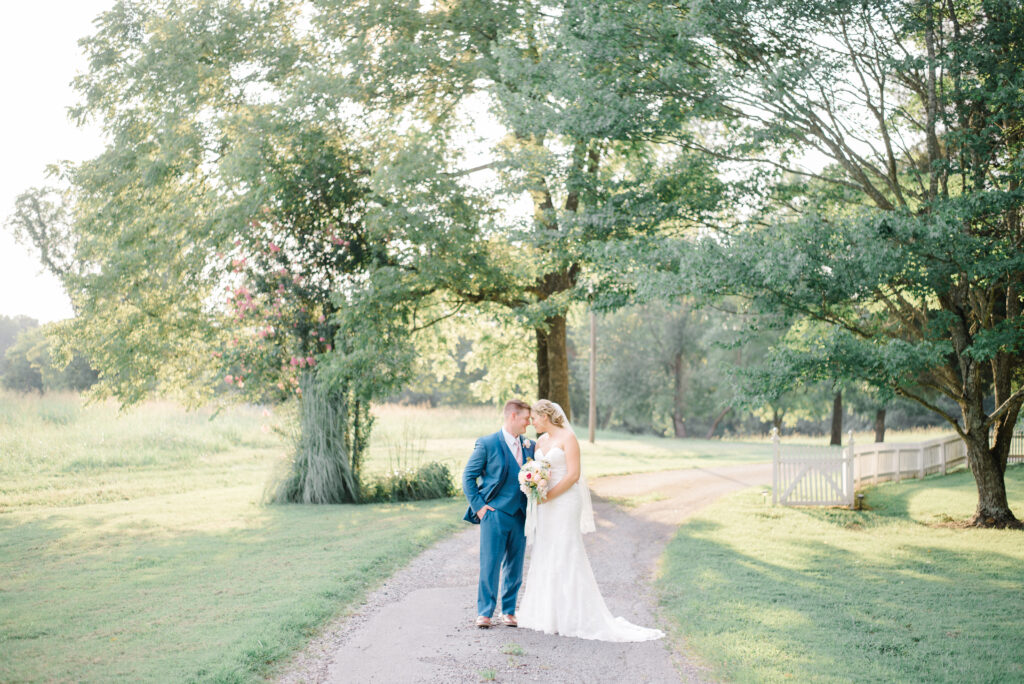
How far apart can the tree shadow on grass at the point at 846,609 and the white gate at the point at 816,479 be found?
3647 mm

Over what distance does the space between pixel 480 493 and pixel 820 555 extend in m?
6.50

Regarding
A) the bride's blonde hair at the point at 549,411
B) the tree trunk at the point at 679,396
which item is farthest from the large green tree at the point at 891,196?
the tree trunk at the point at 679,396

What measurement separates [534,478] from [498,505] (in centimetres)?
45

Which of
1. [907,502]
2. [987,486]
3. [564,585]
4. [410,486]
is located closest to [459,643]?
[564,585]

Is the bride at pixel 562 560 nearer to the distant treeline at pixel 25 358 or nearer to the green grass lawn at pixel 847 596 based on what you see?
the green grass lawn at pixel 847 596

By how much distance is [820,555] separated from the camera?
36.1ft

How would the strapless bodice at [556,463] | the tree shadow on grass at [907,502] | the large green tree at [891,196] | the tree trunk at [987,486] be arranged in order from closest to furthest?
1. the strapless bodice at [556,463]
2. the large green tree at [891,196]
3. the tree trunk at [987,486]
4. the tree shadow on grass at [907,502]

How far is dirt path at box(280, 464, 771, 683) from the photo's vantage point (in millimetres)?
5691

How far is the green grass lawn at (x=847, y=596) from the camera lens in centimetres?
623

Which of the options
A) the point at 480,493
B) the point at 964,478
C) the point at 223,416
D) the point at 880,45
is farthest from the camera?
the point at 223,416

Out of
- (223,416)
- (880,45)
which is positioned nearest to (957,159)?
(880,45)

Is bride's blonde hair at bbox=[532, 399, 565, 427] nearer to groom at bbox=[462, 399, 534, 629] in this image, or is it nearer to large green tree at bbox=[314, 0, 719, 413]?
groom at bbox=[462, 399, 534, 629]

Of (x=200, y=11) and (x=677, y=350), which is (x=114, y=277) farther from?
(x=677, y=350)

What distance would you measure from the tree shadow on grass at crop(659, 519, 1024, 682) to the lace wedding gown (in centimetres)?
83
